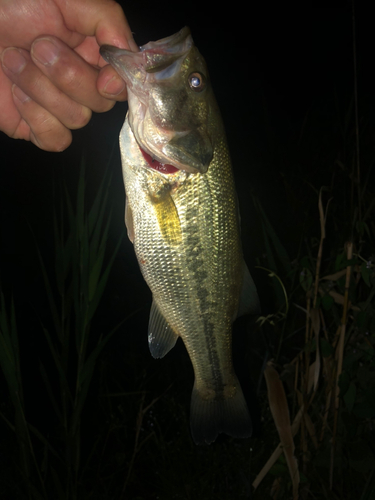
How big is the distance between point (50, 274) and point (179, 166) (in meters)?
4.14

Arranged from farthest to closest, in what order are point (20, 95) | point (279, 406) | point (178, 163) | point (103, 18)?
point (279, 406), point (20, 95), point (103, 18), point (178, 163)

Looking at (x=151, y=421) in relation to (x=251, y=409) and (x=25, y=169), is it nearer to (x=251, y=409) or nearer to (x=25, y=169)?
(x=251, y=409)

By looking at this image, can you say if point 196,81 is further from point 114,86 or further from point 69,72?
point 69,72

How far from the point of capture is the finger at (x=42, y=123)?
162 cm

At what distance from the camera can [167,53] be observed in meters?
1.26

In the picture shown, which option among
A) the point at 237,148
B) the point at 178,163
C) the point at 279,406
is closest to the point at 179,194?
the point at 178,163

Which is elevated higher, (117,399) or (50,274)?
(50,274)

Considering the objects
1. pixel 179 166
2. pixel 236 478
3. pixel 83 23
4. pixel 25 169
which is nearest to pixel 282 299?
pixel 179 166

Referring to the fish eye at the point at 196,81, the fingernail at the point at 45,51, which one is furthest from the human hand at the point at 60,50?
the fish eye at the point at 196,81

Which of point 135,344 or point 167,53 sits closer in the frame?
point 167,53

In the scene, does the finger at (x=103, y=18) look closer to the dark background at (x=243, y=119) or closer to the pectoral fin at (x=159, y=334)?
the pectoral fin at (x=159, y=334)

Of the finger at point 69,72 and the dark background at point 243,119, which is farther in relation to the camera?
the dark background at point 243,119

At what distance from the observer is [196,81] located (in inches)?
51.5

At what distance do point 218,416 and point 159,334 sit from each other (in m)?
0.42
